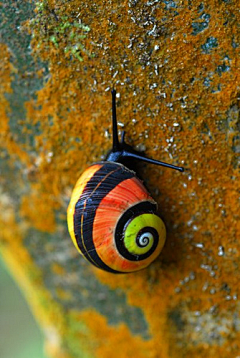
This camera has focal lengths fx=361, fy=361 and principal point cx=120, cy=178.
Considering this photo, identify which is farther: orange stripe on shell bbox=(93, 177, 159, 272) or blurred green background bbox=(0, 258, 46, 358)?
blurred green background bbox=(0, 258, 46, 358)

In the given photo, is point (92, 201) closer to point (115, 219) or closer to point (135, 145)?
point (115, 219)

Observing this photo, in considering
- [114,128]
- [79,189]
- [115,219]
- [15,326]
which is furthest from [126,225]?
[15,326]

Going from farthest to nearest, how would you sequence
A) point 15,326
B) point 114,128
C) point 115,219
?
point 15,326 < point 114,128 < point 115,219

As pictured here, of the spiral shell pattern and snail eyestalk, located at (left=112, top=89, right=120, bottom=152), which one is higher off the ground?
snail eyestalk, located at (left=112, top=89, right=120, bottom=152)

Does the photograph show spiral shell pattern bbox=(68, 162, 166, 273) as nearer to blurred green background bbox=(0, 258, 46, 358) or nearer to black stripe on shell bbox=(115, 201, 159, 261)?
black stripe on shell bbox=(115, 201, 159, 261)

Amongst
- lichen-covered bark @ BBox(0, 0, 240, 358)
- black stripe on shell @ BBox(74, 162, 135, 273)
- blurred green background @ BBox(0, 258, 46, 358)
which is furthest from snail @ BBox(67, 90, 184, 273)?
blurred green background @ BBox(0, 258, 46, 358)

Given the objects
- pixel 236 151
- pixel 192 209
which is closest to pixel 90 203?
pixel 192 209

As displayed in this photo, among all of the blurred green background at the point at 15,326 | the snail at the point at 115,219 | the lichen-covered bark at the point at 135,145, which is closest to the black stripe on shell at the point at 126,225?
the snail at the point at 115,219

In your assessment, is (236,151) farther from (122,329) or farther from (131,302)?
(122,329)

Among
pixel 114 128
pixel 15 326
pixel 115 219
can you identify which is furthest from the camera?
pixel 15 326
